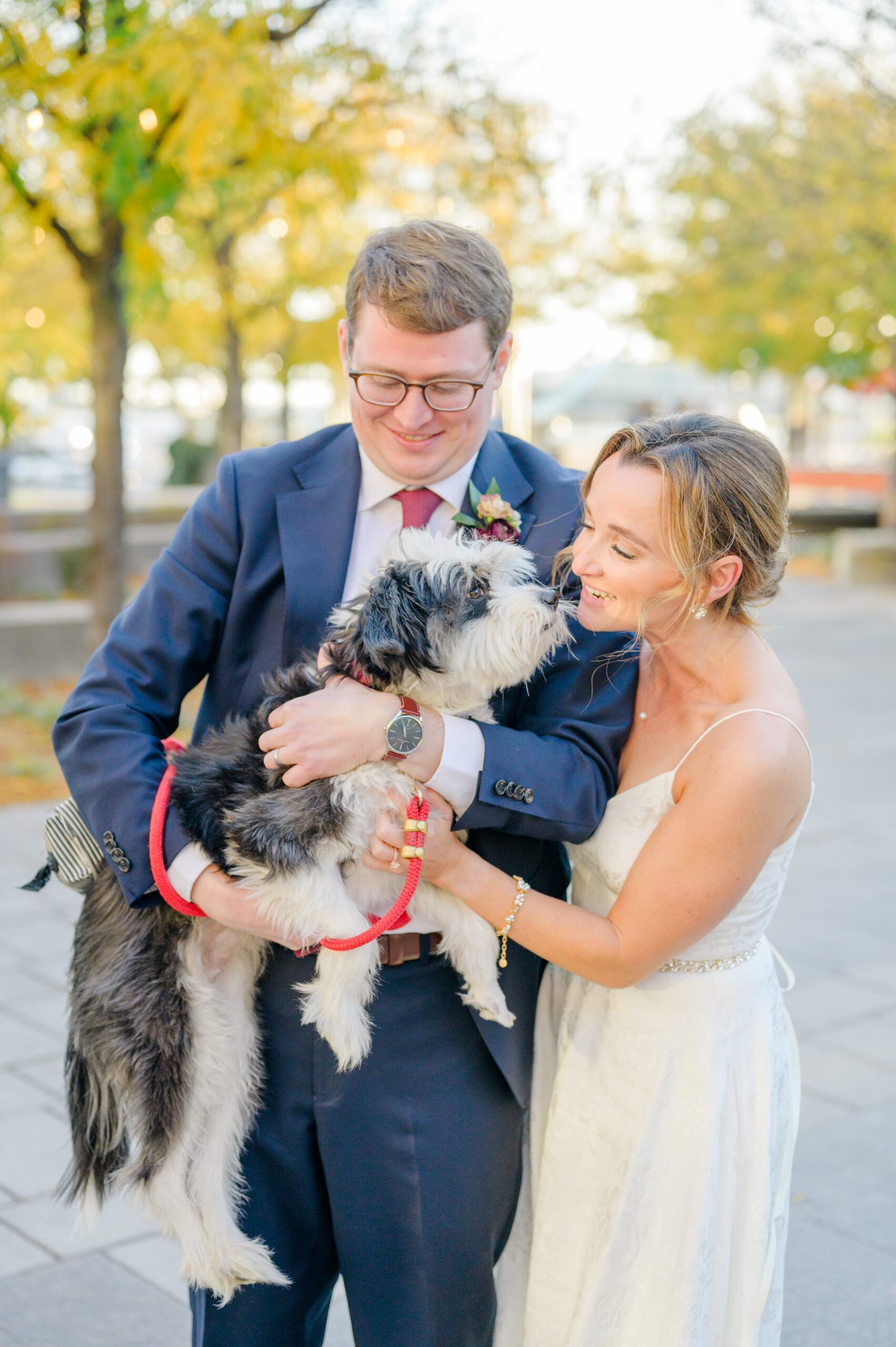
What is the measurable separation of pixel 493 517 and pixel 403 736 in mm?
532

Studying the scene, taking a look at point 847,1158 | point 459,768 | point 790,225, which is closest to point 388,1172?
point 459,768

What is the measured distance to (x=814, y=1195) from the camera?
3.97 m

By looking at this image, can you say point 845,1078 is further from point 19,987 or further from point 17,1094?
point 19,987

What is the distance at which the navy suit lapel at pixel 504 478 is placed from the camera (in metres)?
2.56

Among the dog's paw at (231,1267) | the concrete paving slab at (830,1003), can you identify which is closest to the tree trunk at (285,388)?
the concrete paving slab at (830,1003)

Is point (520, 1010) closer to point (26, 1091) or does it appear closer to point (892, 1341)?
point (892, 1341)

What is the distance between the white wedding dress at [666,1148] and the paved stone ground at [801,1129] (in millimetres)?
828

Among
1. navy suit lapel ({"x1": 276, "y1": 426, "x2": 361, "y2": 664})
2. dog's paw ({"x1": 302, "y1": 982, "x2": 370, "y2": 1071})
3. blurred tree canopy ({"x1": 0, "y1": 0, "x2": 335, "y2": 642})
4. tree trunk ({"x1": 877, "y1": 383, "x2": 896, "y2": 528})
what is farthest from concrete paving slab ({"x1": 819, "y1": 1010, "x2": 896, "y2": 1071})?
tree trunk ({"x1": 877, "y1": 383, "x2": 896, "y2": 528})

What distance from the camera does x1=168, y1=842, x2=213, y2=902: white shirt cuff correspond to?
2.36 meters

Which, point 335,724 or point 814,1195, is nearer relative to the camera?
point 335,724

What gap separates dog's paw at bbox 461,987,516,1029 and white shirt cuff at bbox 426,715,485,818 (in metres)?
0.37

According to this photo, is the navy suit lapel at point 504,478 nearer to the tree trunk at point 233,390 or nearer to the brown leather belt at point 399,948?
the brown leather belt at point 399,948

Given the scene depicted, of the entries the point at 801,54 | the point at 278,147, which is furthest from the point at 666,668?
the point at 801,54

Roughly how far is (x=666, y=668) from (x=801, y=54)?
464 inches
